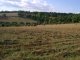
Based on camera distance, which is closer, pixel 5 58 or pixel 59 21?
pixel 5 58

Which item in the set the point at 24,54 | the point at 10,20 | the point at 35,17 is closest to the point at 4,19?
the point at 10,20

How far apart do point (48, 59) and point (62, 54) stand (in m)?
1.88

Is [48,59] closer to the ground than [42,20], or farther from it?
farther from it

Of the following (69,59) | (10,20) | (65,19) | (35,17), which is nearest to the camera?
(69,59)

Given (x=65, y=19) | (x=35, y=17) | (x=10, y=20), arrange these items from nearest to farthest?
(x=10, y=20)
(x=65, y=19)
(x=35, y=17)

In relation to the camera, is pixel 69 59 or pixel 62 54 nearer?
pixel 69 59

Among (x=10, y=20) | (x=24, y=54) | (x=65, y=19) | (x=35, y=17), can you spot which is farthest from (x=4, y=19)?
(x=24, y=54)

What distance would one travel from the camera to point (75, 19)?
11175 centimetres

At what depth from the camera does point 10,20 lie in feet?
357

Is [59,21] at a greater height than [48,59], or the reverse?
[48,59]

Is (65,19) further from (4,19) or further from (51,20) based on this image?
(4,19)

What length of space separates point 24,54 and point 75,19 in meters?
98.9

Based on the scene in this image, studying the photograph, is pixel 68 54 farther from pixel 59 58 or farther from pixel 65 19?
pixel 65 19

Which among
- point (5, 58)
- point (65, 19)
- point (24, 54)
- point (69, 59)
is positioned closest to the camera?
point (69, 59)
